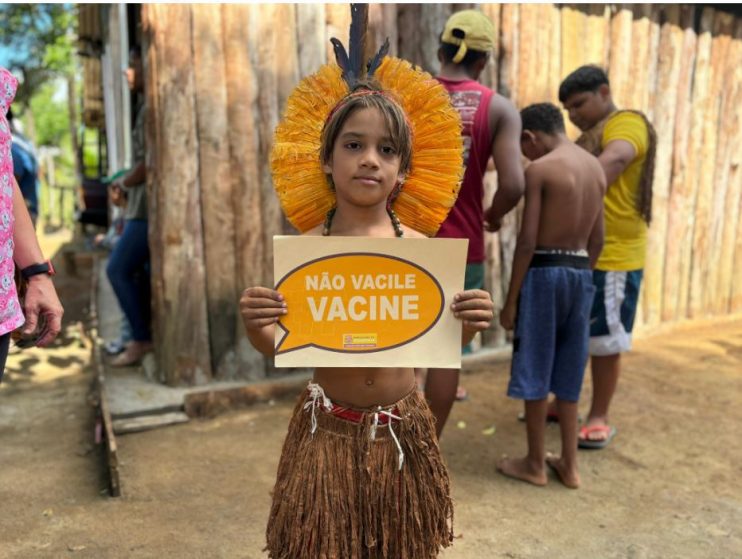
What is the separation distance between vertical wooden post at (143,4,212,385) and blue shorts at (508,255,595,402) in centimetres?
196

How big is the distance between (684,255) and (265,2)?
4.31 metres

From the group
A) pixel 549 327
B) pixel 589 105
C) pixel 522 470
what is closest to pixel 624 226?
pixel 589 105

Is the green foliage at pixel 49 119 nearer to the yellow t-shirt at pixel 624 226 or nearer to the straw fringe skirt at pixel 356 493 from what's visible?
the yellow t-shirt at pixel 624 226

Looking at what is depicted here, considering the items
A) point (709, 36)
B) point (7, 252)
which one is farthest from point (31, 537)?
point (709, 36)

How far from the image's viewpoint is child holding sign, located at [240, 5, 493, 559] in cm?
165

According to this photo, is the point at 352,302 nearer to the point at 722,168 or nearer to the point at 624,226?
the point at 624,226

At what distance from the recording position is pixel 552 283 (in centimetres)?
276

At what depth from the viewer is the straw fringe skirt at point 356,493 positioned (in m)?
1.65

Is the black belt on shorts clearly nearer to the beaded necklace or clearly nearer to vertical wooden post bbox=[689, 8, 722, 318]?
the beaded necklace

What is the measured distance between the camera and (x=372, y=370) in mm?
1710

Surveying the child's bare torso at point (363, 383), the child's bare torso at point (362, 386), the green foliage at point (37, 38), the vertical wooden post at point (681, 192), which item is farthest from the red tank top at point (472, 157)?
the green foliage at point (37, 38)

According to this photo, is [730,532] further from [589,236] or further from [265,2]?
[265,2]

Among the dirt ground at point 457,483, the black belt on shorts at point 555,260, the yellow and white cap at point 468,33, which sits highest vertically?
the yellow and white cap at point 468,33

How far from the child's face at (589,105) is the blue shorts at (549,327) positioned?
0.94 m
